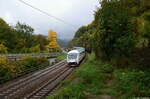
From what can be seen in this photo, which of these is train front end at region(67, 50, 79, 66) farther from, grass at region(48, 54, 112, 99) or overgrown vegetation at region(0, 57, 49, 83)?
grass at region(48, 54, 112, 99)

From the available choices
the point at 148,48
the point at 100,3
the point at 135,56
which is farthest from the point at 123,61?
the point at 100,3

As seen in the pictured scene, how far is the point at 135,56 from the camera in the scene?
20.1 m

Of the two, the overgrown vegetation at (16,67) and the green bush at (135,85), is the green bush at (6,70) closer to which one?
the overgrown vegetation at (16,67)

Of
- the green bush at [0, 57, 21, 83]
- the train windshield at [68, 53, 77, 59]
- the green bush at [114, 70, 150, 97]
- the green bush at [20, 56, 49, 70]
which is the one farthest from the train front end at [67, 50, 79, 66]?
the green bush at [114, 70, 150, 97]

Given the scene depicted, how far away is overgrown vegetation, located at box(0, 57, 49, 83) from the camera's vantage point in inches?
1042

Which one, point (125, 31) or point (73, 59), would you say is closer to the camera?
point (125, 31)

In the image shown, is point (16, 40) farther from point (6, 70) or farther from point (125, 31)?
point (125, 31)

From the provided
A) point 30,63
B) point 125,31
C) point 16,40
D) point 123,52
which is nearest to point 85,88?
point 123,52

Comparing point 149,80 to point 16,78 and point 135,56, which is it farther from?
point 16,78

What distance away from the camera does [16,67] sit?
2964cm

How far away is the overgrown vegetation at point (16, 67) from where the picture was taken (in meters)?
26.5

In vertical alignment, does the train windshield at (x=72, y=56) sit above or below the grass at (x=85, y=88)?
above

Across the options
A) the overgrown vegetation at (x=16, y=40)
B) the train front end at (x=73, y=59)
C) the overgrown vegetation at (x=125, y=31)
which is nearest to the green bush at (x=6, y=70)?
the train front end at (x=73, y=59)

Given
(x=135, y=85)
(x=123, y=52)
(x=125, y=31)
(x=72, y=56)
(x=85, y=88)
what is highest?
(x=125, y=31)
